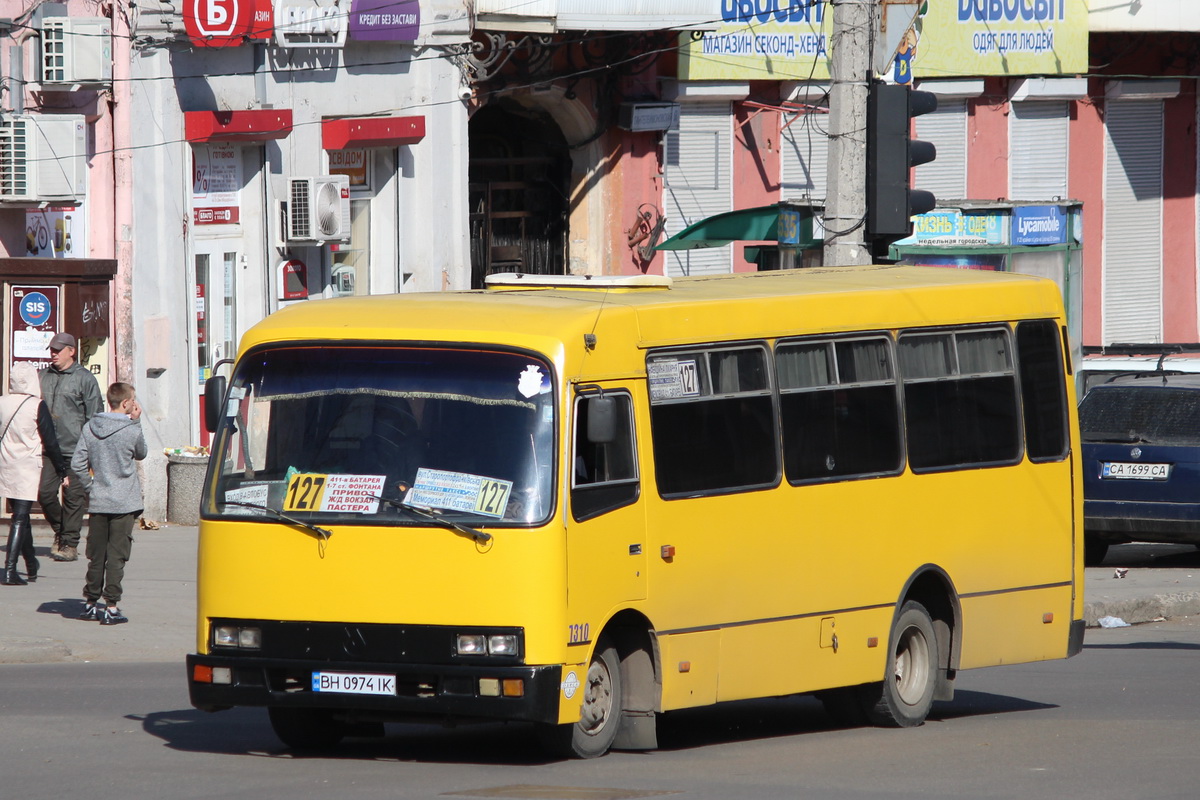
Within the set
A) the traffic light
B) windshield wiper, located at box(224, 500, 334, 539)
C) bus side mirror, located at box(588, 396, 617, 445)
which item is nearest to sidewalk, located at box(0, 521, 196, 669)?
windshield wiper, located at box(224, 500, 334, 539)

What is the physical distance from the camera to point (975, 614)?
37.9 ft

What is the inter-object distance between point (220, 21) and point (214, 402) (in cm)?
1110

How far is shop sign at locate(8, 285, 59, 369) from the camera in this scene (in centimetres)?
1862

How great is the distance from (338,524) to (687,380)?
6.21 feet

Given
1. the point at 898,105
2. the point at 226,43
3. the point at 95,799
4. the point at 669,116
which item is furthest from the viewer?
the point at 669,116

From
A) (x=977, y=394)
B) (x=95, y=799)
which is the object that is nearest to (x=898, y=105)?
(x=977, y=394)

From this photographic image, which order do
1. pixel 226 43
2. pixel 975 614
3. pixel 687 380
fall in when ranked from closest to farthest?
pixel 687 380 < pixel 975 614 < pixel 226 43

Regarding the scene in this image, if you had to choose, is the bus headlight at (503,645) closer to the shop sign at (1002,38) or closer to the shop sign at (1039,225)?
the shop sign at (1039,225)

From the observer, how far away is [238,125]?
2045 cm

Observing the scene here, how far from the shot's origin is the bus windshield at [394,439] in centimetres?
891

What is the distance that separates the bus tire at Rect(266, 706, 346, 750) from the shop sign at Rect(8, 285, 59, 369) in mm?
9730

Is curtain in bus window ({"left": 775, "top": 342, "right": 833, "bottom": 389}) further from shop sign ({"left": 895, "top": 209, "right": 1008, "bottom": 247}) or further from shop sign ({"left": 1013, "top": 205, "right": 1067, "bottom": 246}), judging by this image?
shop sign ({"left": 1013, "top": 205, "right": 1067, "bottom": 246})

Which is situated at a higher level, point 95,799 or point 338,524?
point 338,524

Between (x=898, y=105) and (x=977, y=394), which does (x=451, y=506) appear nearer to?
(x=977, y=394)
